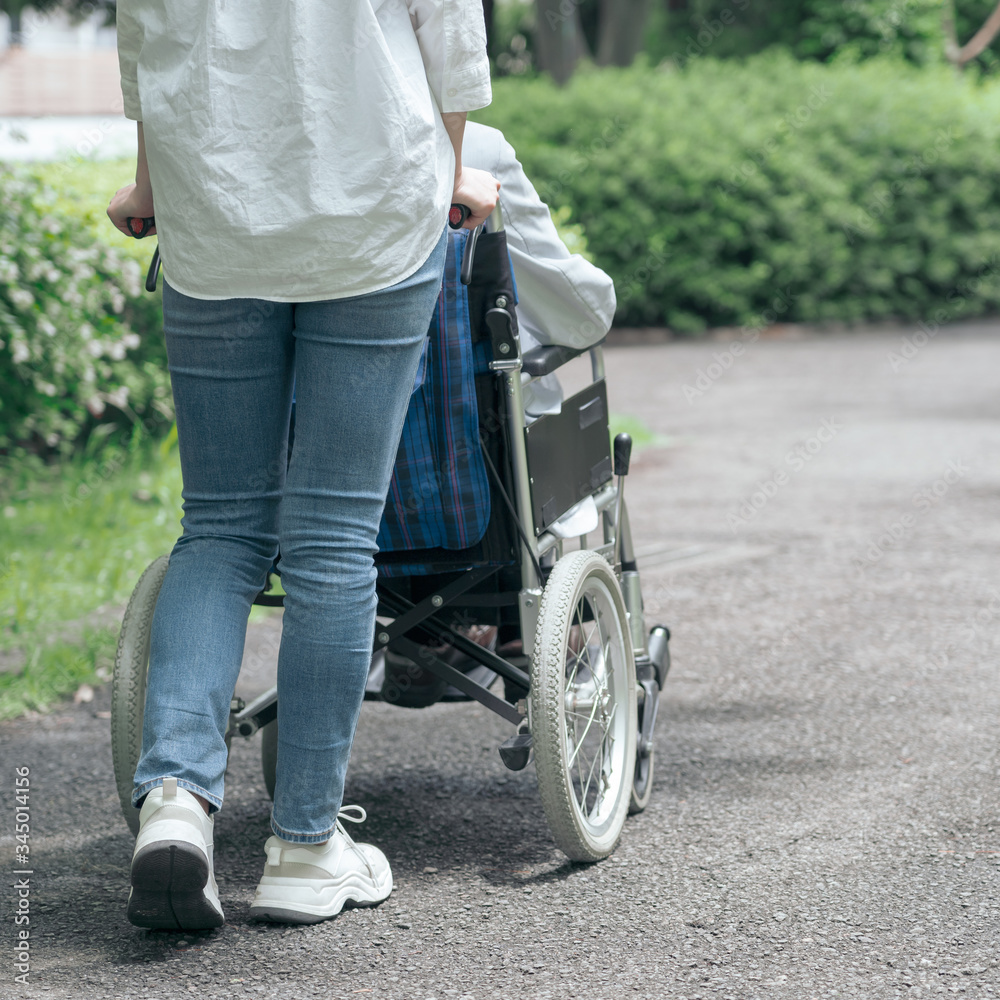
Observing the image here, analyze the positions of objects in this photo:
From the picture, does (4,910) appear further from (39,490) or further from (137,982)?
(39,490)

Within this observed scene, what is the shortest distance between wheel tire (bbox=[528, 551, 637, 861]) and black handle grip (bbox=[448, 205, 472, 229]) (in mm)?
673

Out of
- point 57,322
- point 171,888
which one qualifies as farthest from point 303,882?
point 57,322

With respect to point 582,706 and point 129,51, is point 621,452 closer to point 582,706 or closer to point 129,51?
point 582,706

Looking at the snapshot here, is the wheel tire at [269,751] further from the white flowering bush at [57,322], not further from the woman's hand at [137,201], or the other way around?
the white flowering bush at [57,322]

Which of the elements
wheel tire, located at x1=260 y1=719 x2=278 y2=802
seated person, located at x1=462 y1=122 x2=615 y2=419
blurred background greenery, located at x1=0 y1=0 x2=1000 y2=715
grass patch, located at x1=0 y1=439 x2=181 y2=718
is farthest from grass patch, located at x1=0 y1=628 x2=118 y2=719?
blurred background greenery, located at x1=0 y1=0 x2=1000 y2=715

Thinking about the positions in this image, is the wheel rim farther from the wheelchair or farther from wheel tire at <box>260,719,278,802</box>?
wheel tire at <box>260,719,278,802</box>

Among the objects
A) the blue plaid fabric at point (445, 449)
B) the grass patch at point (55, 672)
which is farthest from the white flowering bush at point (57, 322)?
the blue plaid fabric at point (445, 449)

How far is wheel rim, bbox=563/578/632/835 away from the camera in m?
2.75

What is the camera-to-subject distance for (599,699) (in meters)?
2.79

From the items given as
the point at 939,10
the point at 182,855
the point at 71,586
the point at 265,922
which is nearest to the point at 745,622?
the point at 71,586

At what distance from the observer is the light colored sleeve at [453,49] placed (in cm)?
211

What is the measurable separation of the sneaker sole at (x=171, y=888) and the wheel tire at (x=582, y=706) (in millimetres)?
639

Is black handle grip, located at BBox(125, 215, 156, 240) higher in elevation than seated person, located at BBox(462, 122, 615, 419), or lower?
higher

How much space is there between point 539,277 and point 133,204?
0.79 meters
